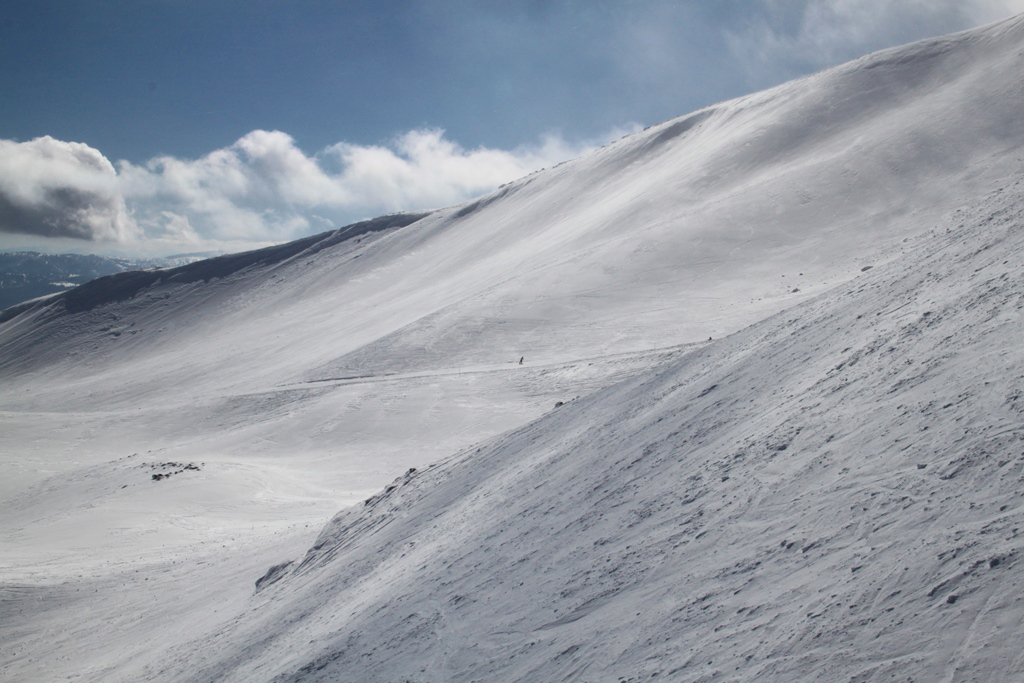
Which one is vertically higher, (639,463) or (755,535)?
(639,463)

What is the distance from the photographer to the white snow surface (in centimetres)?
450

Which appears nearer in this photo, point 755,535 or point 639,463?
point 755,535

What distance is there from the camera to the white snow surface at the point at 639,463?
450 cm

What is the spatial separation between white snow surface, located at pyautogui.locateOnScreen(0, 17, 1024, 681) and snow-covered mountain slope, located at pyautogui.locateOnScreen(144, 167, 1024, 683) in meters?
0.03

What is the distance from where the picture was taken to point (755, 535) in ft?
17.3

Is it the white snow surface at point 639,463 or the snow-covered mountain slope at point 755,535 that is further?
the white snow surface at point 639,463

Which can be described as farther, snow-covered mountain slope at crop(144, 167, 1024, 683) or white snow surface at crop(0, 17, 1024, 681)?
white snow surface at crop(0, 17, 1024, 681)

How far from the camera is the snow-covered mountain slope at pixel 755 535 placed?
397cm

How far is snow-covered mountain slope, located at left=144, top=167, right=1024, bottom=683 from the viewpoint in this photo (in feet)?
13.0

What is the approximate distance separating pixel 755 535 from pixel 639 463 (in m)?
2.91

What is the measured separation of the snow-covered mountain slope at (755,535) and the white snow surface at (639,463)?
3 cm

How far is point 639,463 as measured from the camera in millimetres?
8141

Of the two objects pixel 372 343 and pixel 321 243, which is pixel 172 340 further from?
pixel 372 343

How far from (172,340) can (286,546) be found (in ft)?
209
